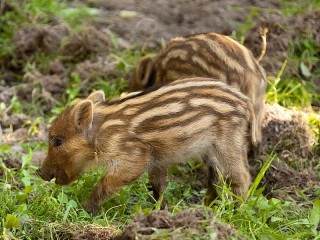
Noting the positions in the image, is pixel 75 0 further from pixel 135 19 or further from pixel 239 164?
pixel 239 164

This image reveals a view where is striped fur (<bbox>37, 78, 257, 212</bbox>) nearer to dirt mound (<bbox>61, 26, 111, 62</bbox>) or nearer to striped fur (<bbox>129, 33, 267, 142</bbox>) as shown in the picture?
striped fur (<bbox>129, 33, 267, 142</bbox>)

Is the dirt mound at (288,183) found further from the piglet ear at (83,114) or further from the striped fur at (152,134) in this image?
the piglet ear at (83,114)

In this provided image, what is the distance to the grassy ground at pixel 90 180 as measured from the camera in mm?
5191

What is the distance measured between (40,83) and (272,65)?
2.03 meters

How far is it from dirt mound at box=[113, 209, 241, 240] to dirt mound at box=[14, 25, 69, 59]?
4117 millimetres

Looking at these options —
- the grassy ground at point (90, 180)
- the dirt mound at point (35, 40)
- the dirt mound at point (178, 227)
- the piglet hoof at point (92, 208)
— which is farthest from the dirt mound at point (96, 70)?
the dirt mound at point (178, 227)

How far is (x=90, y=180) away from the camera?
603 centimetres

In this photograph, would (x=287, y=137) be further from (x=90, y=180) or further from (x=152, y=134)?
(x=90, y=180)

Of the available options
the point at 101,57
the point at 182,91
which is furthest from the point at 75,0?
the point at 182,91

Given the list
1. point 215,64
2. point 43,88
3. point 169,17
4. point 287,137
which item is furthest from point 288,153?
point 169,17

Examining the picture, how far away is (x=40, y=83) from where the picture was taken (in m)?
8.02

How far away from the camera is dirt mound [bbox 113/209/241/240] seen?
4480mm

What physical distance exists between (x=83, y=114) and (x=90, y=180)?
497 mm

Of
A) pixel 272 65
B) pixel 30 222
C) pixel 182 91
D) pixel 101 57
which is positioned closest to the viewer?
pixel 30 222
